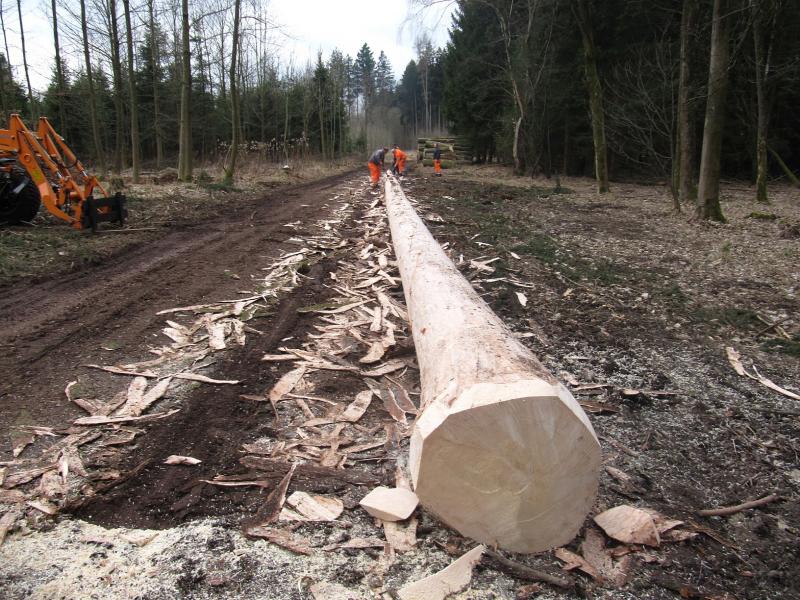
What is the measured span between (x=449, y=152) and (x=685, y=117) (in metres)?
27.3

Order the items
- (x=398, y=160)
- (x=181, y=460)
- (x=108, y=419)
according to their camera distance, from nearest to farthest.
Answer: (x=181, y=460) → (x=108, y=419) → (x=398, y=160)

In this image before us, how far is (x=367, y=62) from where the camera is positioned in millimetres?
90062

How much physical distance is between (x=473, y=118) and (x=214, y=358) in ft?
107

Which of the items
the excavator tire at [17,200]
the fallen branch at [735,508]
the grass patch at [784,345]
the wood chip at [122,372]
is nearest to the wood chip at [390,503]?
the fallen branch at [735,508]

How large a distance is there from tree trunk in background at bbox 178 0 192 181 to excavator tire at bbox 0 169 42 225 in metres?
8.27

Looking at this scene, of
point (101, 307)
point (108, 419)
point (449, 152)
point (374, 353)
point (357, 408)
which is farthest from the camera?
point (449, 152)

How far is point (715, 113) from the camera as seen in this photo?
410 inches

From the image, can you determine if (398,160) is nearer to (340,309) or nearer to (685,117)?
(685,117)

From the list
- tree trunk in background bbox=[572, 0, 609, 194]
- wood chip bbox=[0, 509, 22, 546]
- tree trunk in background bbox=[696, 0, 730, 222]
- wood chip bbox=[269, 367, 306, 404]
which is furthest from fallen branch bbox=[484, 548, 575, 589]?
tree trunk in background bbox=[572, 0, 609, 194]

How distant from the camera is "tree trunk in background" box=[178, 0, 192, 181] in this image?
16031 millimetres

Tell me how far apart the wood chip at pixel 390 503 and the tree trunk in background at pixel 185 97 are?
55.2ft

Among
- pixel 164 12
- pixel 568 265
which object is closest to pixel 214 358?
pixel 568 265

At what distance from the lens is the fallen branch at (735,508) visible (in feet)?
8.25

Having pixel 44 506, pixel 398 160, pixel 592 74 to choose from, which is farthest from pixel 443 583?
pixel 398 160
